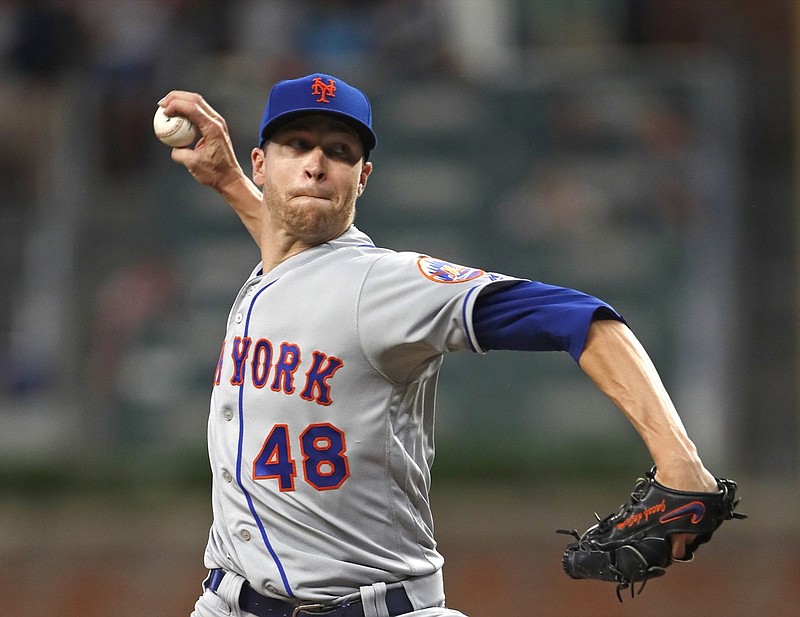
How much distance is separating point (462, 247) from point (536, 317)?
19.8ft

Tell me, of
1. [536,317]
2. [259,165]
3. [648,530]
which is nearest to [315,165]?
[259,165]

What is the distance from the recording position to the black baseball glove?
2.24m

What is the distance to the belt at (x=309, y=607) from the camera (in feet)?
8.88

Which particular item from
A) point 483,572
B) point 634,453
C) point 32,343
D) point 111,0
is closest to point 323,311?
point 483,572

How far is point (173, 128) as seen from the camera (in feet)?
11.3


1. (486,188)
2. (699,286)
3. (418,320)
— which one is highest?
(486,188)

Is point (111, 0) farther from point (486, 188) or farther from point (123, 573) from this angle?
point (123, 573)

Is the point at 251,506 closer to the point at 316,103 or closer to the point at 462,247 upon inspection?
the point at 316,103

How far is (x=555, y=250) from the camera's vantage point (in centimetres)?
813

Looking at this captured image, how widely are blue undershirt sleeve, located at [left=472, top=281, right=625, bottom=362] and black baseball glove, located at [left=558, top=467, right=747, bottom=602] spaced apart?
280 millimetres

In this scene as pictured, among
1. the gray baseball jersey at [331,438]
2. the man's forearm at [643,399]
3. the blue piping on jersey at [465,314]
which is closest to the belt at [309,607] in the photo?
the gray baseball jersey at [331,438]

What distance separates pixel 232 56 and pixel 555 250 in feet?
8.78

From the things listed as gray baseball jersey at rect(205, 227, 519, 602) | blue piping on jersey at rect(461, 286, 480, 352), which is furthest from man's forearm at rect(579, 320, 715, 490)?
gray baseball jersey at rect(205, 227, 519, 602)

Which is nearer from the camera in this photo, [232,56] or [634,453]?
[634,453]
